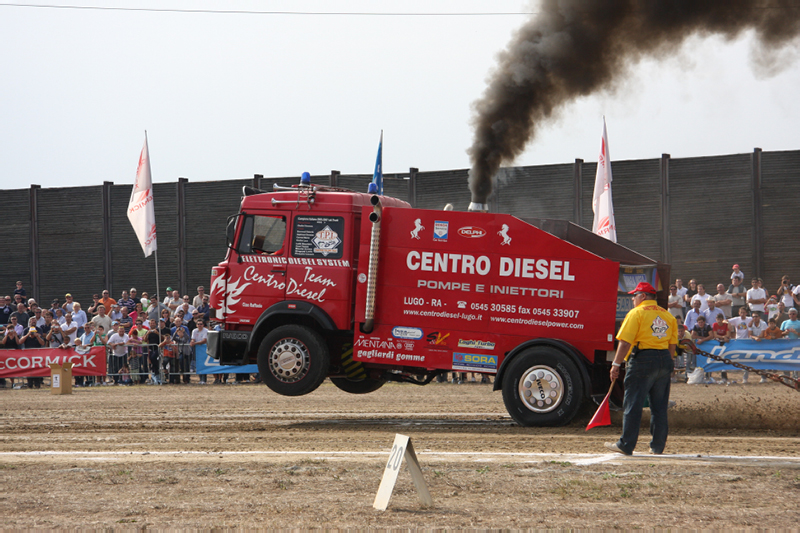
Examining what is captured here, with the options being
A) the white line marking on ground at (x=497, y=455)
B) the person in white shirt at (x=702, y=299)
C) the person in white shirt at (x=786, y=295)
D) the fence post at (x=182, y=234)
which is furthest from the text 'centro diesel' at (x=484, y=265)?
the fence post at (x=182, y=234)

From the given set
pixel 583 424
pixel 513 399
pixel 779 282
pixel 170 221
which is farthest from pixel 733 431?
pixel 170 221

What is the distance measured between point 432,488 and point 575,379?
402cm

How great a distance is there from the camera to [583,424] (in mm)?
11086

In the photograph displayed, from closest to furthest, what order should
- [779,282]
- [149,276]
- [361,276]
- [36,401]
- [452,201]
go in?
[361,276] < [36,401] < [779,282] < [452,201] < [149,276]

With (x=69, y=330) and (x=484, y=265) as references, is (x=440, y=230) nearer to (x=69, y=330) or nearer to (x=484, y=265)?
(x=484, y=265)

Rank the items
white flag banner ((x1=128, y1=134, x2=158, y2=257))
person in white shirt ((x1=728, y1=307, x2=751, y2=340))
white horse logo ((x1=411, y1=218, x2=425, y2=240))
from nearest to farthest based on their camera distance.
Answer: white horse logo ((x1=411, y1=218, x2=425, y2=240)) → person in white shirt ((x1=728, y1=307, x2=751, y2=340)) → white flag banner ((x1=128, y1=134, x2=158, y2=257))

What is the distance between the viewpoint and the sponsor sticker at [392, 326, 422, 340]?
448 inches

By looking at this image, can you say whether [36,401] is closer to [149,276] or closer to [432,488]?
[432,488]

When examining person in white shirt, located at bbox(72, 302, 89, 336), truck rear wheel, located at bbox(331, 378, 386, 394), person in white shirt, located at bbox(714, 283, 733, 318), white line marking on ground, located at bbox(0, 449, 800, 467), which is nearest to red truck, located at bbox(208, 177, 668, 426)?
truck rear wheel, located at bbox(331, 378, 386, 394)

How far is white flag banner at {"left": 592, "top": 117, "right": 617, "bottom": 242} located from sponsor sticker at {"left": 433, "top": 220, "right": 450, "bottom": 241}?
9865mm

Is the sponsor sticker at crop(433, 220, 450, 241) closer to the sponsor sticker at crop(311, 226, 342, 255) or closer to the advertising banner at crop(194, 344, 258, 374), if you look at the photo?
the sponsor sticker at crop(311, 226, 342, 255)

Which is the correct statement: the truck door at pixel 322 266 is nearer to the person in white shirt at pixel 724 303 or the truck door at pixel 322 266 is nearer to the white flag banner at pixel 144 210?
the person in white shirt at pixel 724 303

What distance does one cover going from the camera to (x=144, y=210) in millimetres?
23859

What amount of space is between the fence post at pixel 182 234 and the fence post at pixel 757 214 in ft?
63.5
